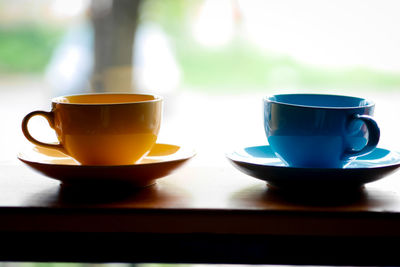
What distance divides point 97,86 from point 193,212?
3.40 ft

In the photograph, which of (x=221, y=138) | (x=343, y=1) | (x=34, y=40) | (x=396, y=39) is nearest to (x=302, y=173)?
(x=221, y=138)

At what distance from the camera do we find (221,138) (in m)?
1.98

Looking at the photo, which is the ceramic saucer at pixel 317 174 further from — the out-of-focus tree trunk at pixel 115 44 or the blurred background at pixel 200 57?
the out-of-focus tree trunk at pixel 115 44

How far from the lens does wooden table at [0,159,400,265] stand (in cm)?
54

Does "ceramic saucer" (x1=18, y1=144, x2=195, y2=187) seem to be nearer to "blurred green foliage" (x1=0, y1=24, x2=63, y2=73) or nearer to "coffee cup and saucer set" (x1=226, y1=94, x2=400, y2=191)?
"coffee cup and saucer set" (x1=226, y1=94, x2=400, y2=191)

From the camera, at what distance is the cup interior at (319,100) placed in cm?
67

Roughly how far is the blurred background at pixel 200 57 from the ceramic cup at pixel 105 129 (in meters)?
0.13

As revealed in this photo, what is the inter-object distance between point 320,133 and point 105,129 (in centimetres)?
26

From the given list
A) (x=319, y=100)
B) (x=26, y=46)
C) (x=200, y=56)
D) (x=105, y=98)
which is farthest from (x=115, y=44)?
(x=200, y=56)

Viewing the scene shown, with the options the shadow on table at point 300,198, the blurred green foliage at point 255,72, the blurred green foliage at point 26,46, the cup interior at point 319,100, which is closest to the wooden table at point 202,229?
the shadow on table at point 300,198

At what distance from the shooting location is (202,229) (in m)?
0.55

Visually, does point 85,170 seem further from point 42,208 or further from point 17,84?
point 17,84

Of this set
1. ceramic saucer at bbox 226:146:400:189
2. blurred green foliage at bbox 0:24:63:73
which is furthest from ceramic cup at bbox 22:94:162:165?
blurred green foliage at bbox 0:24:63:73

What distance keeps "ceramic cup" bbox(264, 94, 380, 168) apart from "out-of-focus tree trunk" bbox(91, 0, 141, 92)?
0.90 m
